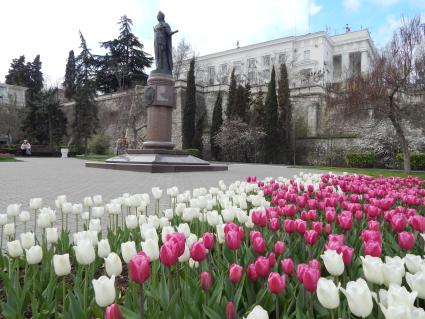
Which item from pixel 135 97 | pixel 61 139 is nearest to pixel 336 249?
pixel 135 97

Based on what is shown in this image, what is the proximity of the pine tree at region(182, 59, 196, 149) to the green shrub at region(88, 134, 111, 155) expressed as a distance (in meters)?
11.2

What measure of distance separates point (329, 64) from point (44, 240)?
193ft

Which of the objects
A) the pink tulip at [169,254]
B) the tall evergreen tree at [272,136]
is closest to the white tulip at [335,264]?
the pink tulip at [169,254]

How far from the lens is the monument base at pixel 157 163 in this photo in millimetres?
15086

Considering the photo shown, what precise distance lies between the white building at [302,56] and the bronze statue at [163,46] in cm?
3393

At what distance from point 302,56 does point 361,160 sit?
32571 mm

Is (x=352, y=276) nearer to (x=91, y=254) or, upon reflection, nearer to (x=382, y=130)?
(x=91, y=254)

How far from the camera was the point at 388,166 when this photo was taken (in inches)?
1104

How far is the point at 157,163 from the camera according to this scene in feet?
50.6

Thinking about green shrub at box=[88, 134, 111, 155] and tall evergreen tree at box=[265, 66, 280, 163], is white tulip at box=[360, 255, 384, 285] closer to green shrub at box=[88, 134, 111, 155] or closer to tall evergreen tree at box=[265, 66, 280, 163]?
tall evergreen tree at box=[265, 66, 280, 163]

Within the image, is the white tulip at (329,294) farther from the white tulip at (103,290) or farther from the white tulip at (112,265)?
the white tulip at (112,265)

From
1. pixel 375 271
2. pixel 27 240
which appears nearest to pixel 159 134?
pixel 27 240

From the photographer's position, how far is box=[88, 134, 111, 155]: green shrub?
4247 centimetres

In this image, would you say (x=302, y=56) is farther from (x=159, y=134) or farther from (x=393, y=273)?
(x=393, y=273)
